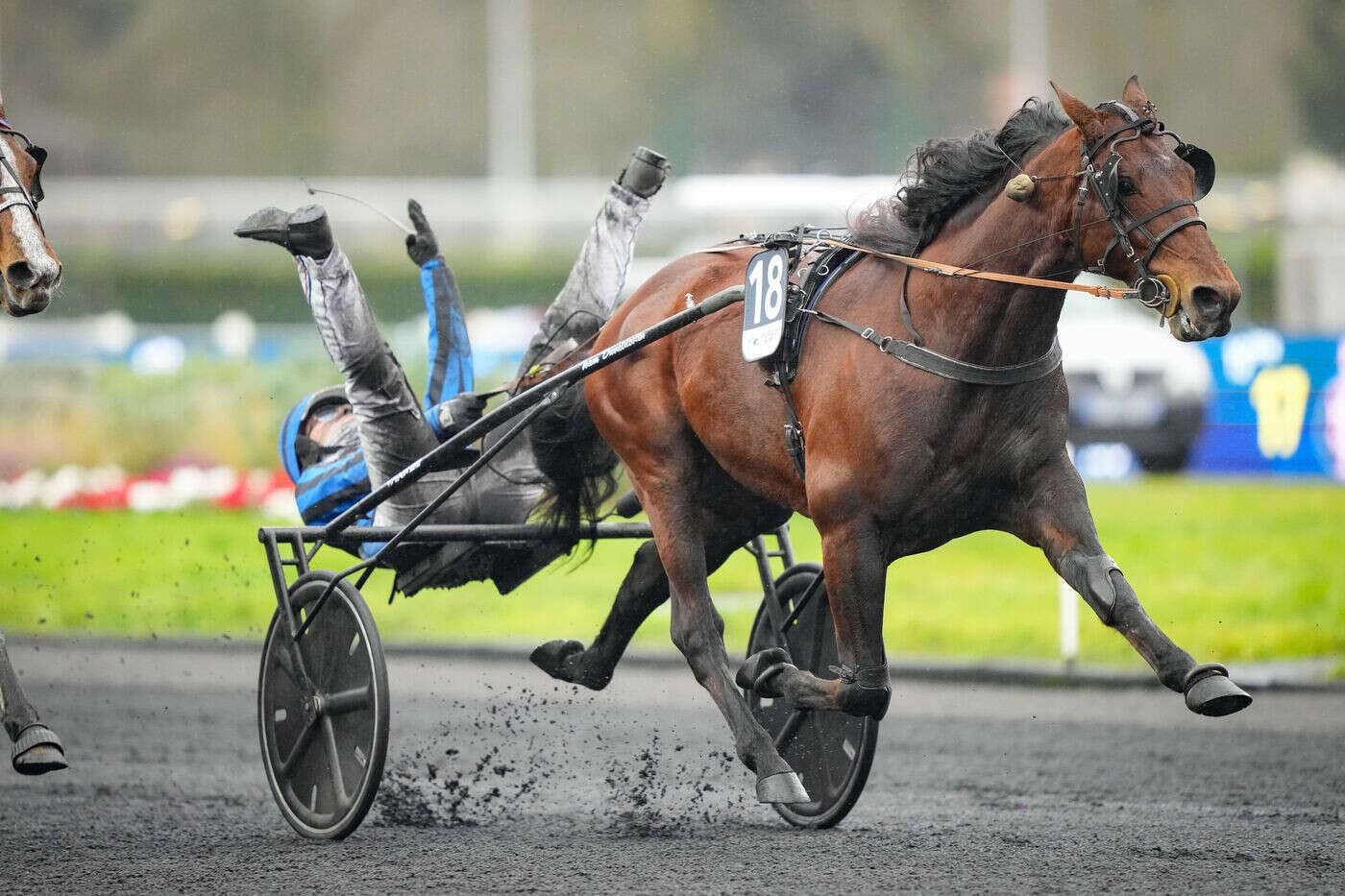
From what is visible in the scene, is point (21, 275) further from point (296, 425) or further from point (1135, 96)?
point (1135, 96)

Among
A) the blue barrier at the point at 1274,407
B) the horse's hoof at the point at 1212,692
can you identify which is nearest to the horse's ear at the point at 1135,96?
the horse's hoof at the point at 1212,692

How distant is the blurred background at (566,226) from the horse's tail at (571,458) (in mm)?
3685

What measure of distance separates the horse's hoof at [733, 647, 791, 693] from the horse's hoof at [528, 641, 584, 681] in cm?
89

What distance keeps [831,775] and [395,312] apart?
17.2 m

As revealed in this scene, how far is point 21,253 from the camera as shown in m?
4.52

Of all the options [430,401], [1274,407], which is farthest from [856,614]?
[1274,407]

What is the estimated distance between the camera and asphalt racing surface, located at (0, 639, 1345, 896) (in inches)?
186

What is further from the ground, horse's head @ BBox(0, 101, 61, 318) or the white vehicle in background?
the white vehicle in background

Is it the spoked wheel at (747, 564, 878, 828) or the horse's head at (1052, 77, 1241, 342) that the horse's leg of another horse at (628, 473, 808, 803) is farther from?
the horse's head at (1052, 77, 1241, 342)

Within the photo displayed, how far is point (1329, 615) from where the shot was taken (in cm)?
949

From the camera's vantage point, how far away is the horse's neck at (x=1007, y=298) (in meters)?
4.43

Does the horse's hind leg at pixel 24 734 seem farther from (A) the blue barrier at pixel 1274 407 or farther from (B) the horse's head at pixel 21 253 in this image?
(A) the blue barrier at pixel 1274 407

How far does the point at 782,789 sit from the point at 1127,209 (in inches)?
68.0

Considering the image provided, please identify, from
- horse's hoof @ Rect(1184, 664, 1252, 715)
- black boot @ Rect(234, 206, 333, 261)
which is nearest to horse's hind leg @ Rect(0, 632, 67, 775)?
black boot @ Rect(234, 206, 333, 261)
